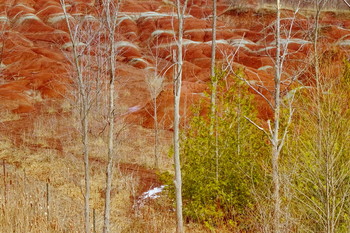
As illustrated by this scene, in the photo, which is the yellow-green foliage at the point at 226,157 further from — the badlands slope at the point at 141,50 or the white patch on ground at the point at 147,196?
the badlands slope at the point at 141,50

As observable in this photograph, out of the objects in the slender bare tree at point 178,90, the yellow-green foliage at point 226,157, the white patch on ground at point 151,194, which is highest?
the slender bare tree at point 178,90

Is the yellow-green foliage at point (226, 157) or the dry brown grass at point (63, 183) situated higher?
the yellow-green foliage at point (226, 157)

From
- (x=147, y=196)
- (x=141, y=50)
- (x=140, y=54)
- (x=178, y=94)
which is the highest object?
(x=178, y=94)

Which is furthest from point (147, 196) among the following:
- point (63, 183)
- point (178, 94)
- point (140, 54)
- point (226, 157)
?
Result: point (140, 54)

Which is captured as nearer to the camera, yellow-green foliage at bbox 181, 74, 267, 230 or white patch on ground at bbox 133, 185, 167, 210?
yellow-green foliage at bbox 181, 74, 267, 230

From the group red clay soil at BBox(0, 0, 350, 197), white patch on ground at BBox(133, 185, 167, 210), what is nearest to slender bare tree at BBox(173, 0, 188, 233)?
white patch on ground at BBox(133, 185, 167, 210)

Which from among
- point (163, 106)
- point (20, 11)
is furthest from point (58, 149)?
A: point (20, 11)

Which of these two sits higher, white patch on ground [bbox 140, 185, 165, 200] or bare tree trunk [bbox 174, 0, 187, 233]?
bare tree trunk [bbox 174, 0, 187, 233]

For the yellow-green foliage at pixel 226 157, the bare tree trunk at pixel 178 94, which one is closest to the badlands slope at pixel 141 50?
the yellow-green foliage at pixel 226 157

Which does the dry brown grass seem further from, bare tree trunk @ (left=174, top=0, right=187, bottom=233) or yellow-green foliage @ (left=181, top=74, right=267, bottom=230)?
bare tree trunk @ (left=174, top=0, right=187, bottom=233)

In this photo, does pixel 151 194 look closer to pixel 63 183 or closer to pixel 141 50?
pixel 63 183

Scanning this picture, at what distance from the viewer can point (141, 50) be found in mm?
49344

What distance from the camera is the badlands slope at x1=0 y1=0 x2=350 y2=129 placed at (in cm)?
2873

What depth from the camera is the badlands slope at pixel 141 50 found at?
28.7 metres
